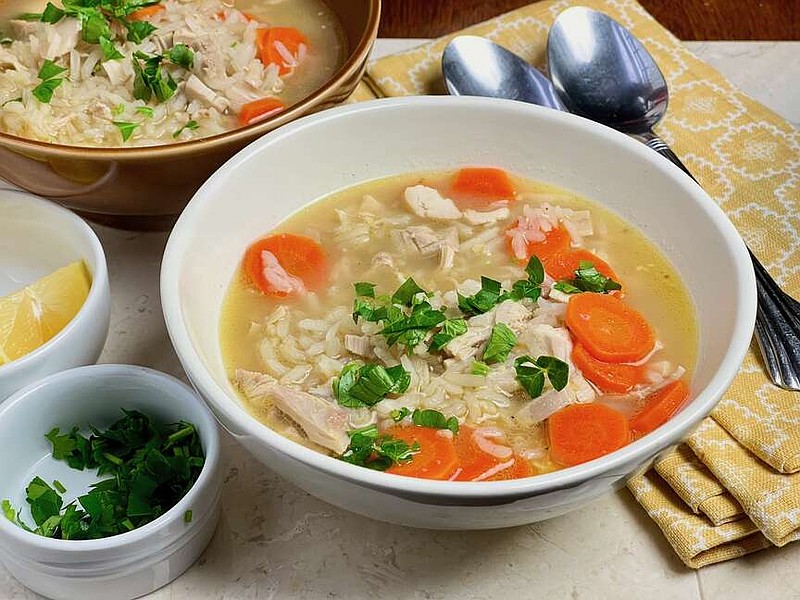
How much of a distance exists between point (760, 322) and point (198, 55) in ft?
5.57

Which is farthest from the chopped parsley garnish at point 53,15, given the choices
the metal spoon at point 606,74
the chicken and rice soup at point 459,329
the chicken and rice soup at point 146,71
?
the metal spoon at point 606,74

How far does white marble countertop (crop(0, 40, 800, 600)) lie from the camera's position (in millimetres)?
2250

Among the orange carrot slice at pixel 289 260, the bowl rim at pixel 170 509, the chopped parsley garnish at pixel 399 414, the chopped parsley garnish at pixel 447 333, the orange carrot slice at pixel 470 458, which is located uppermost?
the chopped parsley garnish at pixel 447 333

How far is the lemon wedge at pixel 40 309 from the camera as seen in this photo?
2.54 meters

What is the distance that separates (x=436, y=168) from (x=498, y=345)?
2.59 feet

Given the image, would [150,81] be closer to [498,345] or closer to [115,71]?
[115,71]

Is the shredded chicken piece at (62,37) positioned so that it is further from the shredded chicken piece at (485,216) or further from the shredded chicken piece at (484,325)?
the shredded chicken piece at (484,325)

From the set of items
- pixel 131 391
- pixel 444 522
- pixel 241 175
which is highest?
pixel 241 175

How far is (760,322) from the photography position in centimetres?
262

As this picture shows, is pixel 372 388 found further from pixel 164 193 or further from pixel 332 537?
pixel 164 193

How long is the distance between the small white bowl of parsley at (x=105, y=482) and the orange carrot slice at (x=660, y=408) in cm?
88

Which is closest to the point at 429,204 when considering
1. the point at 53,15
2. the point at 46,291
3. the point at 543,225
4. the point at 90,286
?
the point at 543,225

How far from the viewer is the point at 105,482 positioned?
7.52ft

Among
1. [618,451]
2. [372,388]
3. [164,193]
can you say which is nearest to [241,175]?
[164,193]
